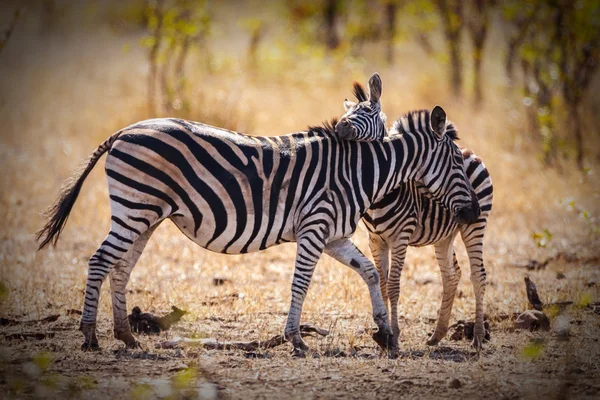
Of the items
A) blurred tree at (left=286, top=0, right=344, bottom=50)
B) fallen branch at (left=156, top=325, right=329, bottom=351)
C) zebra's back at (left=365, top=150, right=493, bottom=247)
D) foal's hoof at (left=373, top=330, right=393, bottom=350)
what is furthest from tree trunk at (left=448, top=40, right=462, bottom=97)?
fallen branch at (left=156, top=325, right=329, bottom=351)

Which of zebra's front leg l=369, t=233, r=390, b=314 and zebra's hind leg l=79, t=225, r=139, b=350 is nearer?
zebra's hind leg l=79, t=225, r=139, b=350

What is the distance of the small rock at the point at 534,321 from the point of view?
7.42 meters

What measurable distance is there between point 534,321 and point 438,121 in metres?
2.26

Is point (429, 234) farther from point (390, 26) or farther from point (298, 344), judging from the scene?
point (390, 26)

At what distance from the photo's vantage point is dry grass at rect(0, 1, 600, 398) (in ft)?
18.9

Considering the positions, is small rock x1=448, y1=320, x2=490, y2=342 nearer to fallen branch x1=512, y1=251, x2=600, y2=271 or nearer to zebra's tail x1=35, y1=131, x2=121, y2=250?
fallen branch x1=512, y1=251, x2=600, y2=271

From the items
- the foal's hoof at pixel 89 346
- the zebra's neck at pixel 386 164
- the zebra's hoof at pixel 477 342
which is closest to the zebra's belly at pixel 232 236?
the zebra's neck at pixel 386 164

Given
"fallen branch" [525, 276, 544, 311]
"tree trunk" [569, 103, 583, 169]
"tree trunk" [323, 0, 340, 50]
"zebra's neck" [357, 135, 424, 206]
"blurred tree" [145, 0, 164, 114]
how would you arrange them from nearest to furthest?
"zebra's neck" [357, 135, 424, 206]
"fallen branch" [525, 276, 544, 311]
"tree trunk" [569, 103, 583, 169]
"blurred tree" [145, 0, 164, 114]
"tree trunk" [323, 0, 340, 50]

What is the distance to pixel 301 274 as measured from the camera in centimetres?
667

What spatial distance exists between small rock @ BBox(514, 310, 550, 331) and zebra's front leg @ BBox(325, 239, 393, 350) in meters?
1.62

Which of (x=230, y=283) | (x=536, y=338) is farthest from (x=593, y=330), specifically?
(x=230, y=283)

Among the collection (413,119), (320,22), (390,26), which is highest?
(320,22)

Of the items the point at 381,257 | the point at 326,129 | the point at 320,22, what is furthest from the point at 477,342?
the point at 320,22

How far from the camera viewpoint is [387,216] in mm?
7152
